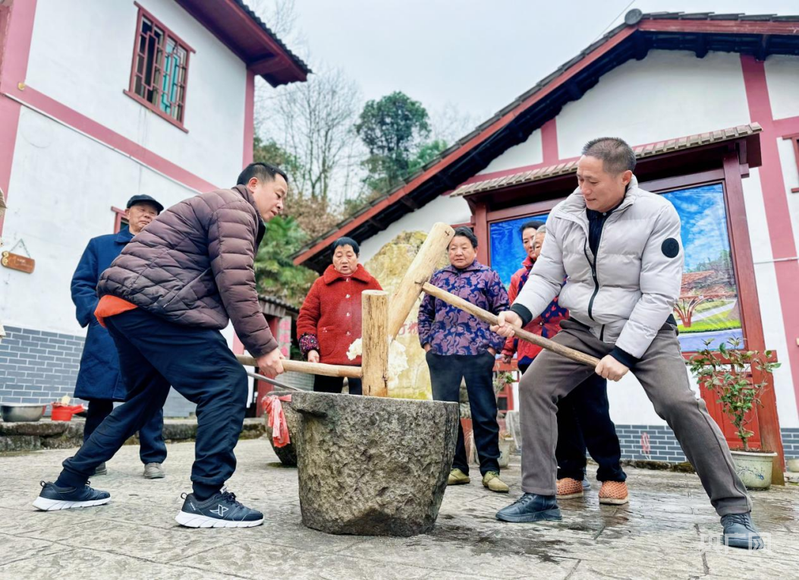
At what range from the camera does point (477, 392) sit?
3826 mm

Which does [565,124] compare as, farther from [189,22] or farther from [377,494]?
[377,494]

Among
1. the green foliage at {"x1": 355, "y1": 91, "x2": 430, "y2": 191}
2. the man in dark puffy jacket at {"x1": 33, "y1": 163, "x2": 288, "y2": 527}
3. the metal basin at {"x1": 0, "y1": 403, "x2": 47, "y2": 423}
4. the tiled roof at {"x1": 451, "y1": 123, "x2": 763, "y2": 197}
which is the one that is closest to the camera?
the man in dark puffy jacket at {"x1": 33, "y1": 163, "x2": 288, "y2": 527}

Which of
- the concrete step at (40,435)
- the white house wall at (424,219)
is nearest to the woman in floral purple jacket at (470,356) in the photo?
the concrete step at (40,435)

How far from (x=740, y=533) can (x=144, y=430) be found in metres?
3.54

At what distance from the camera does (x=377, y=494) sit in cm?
215

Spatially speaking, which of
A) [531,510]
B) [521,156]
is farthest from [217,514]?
[521,156]

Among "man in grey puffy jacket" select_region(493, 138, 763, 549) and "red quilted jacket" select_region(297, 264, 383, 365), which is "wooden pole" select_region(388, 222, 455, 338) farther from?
"red quilted jacket" select_region(297, 264, 383, 365)

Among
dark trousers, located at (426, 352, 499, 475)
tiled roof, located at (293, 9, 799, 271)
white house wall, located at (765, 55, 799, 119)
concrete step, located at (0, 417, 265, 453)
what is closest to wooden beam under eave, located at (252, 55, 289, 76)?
tiled roof, located at (293, 9, 799, 271)

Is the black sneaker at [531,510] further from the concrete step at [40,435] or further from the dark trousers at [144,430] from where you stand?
the concrete step at [40,435]

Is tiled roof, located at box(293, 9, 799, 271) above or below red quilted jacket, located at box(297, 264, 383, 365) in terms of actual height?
above

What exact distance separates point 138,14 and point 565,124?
6938 mm

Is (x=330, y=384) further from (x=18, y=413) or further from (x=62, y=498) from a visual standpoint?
(x=18, y=413)

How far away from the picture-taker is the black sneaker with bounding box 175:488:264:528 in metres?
2.20

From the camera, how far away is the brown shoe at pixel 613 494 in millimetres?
3133
